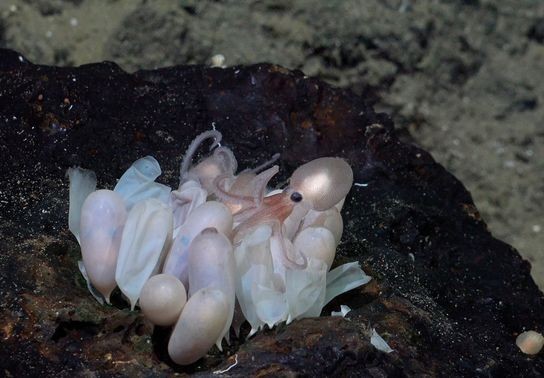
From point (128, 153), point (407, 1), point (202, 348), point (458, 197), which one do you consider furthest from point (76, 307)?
point (407, 1)

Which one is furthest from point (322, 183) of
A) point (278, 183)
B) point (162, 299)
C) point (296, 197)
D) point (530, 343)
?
point (530, 343)

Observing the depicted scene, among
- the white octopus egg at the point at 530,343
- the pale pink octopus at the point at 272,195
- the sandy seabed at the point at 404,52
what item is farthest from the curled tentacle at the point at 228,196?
the sandy seabed at the point at 404,52

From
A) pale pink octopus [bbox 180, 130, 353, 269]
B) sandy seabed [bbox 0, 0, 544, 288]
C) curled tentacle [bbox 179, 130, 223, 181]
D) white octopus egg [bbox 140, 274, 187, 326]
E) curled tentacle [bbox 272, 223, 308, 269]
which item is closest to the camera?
white octopus egg [bbox 140, 274, 187, 326]

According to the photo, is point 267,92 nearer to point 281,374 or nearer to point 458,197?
A: point 458,197

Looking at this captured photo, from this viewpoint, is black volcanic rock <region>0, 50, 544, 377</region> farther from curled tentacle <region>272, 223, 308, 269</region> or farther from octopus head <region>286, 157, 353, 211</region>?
octopus head <region>286, 157, 353, 211</region>

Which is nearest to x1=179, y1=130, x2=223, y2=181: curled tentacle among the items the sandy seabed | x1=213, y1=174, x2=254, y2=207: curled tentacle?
x1=213, y1=174, x2=254, y2=207: curled tentacle

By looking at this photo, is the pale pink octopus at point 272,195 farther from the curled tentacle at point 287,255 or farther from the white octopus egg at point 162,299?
the white octopus egg at point 162,299

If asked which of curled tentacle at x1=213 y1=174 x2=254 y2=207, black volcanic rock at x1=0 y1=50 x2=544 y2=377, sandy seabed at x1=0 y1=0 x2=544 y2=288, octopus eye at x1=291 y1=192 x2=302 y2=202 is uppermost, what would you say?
octopus eye at x1=291 y1=192 x2=302 y2=202

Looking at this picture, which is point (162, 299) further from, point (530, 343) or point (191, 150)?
point (530, 343)
